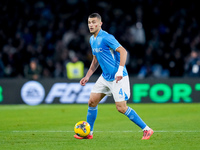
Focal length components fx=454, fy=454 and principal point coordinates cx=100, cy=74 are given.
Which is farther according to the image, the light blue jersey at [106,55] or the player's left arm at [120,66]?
the light blue jersey at [106,55]

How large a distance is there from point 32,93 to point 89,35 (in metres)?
4.93

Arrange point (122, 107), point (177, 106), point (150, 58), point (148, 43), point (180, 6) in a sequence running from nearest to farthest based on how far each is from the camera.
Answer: point (122, 107) < point (177, 106) < point (150, 58) < point (148, 43) < point (180, 6)

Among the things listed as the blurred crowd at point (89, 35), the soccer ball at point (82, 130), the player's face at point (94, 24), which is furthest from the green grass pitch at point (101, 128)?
the blurred crowd at point (89, 35)

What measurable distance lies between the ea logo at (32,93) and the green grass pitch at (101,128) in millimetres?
550

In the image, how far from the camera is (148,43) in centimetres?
2031

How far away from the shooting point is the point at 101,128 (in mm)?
9562

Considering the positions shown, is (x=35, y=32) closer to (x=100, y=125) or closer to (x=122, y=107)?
(x=100, y=125)

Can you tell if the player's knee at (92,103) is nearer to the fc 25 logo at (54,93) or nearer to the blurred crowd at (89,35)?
the fc 25 logo at (54,93)

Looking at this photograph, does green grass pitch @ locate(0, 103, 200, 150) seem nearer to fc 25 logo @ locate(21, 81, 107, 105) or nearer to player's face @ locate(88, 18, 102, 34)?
fc 25 logo @ locate(21, 81, 107, 105)

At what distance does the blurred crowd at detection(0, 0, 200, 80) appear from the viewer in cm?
1856

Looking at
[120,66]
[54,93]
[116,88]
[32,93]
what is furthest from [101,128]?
[32,93]

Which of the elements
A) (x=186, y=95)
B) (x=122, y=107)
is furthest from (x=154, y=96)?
(x=122, y=107)

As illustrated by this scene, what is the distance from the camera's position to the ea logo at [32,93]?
1570 cm

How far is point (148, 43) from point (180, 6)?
2.91 metres
